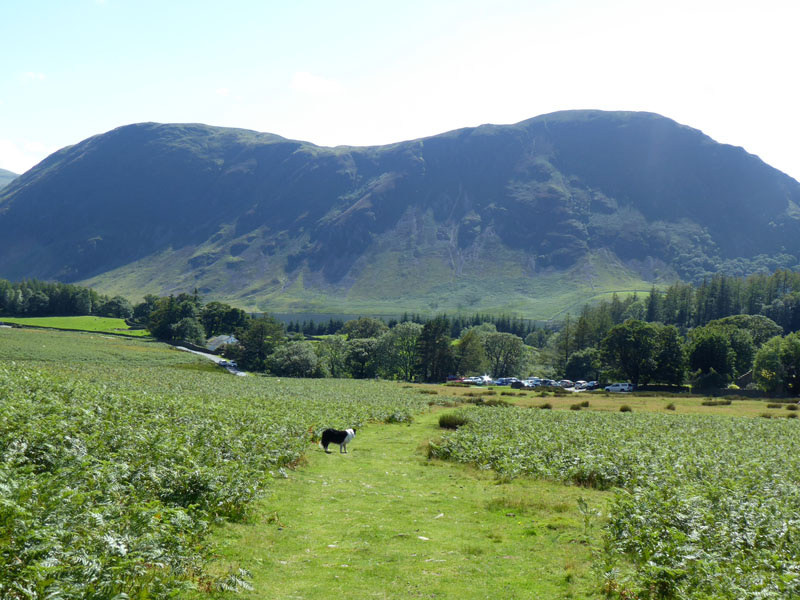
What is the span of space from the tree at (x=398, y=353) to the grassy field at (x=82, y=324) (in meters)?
82.9

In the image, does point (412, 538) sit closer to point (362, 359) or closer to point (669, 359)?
point (669, 359)

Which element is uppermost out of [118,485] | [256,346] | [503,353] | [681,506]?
[118,485]

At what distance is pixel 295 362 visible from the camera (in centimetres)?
12975

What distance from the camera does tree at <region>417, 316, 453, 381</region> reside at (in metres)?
137

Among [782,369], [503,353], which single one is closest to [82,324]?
[503,353]

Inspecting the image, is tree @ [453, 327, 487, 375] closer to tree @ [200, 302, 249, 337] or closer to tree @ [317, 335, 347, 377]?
tree @ [317, 335, 347, 377]

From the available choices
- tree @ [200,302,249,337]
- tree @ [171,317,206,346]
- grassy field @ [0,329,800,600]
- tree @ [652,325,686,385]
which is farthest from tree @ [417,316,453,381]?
grassy field @ [0,329,800,600]

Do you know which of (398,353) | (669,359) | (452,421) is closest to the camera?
(452,421)

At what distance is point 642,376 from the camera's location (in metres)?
114

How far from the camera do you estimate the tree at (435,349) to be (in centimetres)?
13700

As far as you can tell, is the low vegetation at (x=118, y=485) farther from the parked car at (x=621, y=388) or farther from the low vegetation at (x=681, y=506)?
the parked car at (x=621, y=388)

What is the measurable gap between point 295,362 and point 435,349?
3533 cm

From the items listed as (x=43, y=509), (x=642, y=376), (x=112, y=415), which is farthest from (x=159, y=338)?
(x=43, y=509)

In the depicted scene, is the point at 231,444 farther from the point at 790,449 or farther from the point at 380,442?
the point at 790,449
